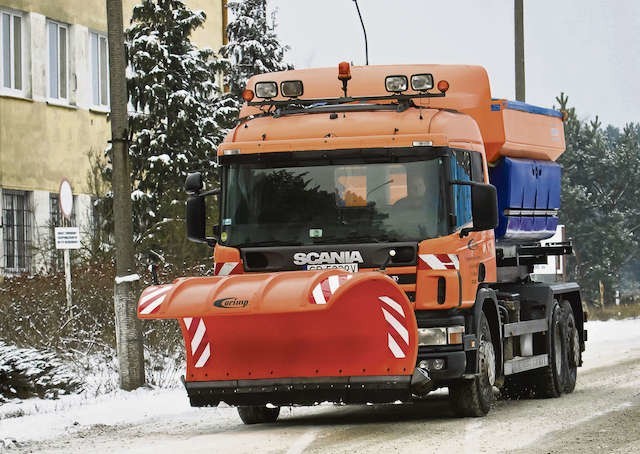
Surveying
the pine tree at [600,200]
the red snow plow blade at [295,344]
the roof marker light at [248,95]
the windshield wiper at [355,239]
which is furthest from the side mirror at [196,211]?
the pine tree at [600,200]

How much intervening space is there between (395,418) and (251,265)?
2.21 meters

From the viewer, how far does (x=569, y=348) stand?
65.4 ft

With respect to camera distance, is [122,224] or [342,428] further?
[122,224]

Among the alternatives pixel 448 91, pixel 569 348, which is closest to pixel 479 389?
pixel 448 91

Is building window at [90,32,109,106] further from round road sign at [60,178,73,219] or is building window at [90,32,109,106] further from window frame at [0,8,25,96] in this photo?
round road sign at [60,178,73,219]

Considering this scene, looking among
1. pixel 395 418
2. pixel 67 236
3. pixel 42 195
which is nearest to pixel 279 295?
pixel 395 418

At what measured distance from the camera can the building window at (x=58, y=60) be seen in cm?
3431

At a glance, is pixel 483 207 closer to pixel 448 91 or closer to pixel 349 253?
pixel 349 253

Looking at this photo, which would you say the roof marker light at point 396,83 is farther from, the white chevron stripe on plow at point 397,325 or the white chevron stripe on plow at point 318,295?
the white chevron stripe on plow at point 318,295

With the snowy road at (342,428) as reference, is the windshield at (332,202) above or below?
above

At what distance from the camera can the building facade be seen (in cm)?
3225

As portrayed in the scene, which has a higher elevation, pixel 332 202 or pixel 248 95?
pixel 248 95

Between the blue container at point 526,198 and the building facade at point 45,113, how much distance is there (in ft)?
40.3

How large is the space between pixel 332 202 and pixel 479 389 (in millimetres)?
2258
